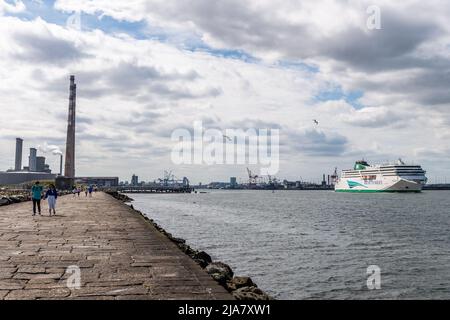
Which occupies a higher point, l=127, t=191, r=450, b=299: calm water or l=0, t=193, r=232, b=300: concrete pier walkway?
l=0, t=193, r=232, b=300: concrete pier walkway

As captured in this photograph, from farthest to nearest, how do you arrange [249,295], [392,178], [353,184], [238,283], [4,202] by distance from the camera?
[353,184]
[392,178]
[4,202]
[238,283]
[249,295]

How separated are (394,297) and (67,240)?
32.3 feet

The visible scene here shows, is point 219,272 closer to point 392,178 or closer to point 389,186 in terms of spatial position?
point 392,178

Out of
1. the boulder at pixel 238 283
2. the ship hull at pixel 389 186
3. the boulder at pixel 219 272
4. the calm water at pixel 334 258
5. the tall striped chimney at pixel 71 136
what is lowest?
the calm water at pixel 334 258

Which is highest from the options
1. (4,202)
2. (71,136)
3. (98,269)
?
(71,136)

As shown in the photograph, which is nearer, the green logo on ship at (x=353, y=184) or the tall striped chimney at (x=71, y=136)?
the tall striped chimney at (x=71, y=136)

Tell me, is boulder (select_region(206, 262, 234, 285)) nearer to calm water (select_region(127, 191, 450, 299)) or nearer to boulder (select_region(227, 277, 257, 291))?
boulder (select_region(227, 277, 257, 291))

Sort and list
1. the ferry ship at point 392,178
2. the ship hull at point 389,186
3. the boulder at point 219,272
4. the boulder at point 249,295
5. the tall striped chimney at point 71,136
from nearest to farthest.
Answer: the boulder at point 249,295
the boulder at point 219,272
the tall striped chimney at point 71,136
the ferry ship at point 392,178
the ship hull at point 389,186

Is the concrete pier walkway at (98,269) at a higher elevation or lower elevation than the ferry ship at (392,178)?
lower

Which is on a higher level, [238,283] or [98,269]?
[98,269]

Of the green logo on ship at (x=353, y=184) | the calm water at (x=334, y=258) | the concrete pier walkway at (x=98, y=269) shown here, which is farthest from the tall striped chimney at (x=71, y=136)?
the green logo on ship at (x=353, y=184)

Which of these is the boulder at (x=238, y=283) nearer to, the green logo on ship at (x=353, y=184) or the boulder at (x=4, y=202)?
the boulder at (x=4, y=202)

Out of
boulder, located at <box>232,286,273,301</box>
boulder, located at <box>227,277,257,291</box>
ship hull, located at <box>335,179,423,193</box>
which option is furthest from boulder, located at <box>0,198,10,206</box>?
ship hull, located at <box>335,179,423,193</box>

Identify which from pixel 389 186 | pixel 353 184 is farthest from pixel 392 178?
pixel 353 184
